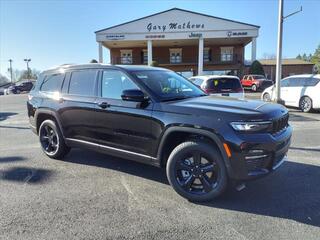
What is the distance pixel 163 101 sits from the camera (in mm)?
4859

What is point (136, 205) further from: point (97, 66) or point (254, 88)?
point (254, 88)

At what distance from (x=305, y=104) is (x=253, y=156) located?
1127cm

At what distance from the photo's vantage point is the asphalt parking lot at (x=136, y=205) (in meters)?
3.68

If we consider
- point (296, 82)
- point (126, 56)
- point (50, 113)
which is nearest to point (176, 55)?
point (126, 56)

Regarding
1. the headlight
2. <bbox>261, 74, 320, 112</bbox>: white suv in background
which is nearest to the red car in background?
<bbox>261, 74, 320, 112</bbox>: white suv in background

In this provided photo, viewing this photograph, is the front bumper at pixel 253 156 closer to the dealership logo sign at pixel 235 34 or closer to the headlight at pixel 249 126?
the headlight at pixel 249 126

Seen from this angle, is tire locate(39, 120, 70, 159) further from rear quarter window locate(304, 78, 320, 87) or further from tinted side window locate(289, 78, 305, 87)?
tinted side window locate(289, 78, 305, 87)

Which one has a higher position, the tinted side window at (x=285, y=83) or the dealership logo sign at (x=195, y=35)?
the dealership logo sign at (x=195, y=35)

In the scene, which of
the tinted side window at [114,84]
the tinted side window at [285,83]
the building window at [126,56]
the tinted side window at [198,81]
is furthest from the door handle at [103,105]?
the building window at [126,56]

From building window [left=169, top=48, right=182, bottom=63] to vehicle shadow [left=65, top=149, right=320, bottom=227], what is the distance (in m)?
41.0

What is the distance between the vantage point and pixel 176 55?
46344mm

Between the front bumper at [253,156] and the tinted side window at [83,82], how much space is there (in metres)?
2.81

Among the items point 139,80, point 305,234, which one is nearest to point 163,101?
point 139,80

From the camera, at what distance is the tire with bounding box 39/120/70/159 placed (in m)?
6.51
